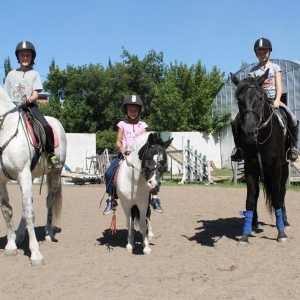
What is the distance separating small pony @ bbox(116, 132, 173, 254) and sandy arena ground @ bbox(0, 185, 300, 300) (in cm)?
56

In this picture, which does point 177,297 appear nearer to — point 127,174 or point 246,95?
point 127,174

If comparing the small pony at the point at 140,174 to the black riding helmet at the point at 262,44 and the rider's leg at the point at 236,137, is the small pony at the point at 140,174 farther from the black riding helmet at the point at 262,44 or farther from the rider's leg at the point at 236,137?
the black riding helmet at the point at 262,44

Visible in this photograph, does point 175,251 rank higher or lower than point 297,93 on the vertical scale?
lower

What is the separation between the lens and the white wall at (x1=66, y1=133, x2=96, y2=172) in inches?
1085

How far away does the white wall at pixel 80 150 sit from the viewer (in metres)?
27.6

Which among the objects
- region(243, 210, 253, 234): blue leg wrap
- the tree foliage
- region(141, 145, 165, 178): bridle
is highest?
the tree foliage

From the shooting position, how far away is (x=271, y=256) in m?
6.18

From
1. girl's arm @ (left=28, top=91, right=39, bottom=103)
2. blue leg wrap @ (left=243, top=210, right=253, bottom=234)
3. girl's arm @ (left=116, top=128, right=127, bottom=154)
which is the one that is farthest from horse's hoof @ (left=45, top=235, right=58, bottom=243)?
blue leg wrap @ (left=243, top=210, right=253, bottom=234)

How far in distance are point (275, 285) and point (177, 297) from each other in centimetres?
116

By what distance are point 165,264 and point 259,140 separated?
2.51 metres

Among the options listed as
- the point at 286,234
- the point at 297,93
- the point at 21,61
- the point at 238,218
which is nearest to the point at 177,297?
the point at 286,234

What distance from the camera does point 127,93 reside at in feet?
131

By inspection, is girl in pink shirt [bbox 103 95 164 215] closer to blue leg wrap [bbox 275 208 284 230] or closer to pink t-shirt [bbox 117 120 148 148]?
pink t-shirt [bbox 117 120 148 148]

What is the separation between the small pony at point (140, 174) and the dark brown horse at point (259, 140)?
4.21 ft
